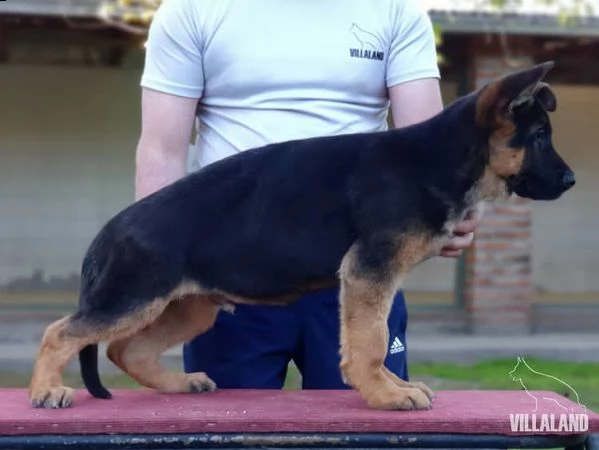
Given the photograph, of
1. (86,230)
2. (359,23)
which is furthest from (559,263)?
(359,23)

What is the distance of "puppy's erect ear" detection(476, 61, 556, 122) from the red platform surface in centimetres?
88

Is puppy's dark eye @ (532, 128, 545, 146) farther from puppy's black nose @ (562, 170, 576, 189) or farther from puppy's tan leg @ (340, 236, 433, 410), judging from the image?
puppy's tan leg @ (340, 236, 433, 410)

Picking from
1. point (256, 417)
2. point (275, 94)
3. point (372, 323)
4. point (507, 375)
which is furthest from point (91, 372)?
point (507, 375)

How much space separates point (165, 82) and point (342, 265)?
1055 millimetres

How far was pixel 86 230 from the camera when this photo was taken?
12.0 meters

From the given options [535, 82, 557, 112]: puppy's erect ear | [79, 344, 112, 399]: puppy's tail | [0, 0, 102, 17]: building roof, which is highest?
[535, 82, 557, 112]: puppy's erect ear

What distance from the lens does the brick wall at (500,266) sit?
11.2 m

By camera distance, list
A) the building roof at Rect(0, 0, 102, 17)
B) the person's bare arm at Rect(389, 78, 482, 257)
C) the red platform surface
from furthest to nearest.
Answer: the building roof at Rect(0, 0, 102, 17)
the person's bare arm at Rect(389, 78, 482, 257)
the red platform surface

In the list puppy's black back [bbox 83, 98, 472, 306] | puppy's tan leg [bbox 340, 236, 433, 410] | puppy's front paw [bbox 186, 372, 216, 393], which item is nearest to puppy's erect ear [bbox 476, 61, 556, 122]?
puppy's black back [bbox 83, 98, 472, 306]

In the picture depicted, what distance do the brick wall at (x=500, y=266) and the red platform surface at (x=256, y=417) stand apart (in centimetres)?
770

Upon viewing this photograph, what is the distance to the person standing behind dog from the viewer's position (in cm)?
415

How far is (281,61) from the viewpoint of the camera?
4.14 metres

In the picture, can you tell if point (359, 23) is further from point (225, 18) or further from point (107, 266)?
point (107, 266)

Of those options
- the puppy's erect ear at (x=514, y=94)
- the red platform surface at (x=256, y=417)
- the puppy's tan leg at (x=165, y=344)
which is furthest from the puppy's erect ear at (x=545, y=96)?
the puppy's tan leg at (x=165, y=344)
